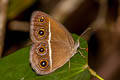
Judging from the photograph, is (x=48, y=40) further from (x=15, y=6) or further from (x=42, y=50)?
(x=15, y=6)

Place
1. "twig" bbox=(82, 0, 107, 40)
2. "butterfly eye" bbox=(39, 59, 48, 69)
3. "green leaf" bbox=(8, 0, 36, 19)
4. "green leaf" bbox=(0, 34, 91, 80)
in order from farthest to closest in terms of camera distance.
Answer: "twig" bbox=(82, 0, 107, 40)
"green leaf" bbox=(8, 0, 36, 19)
"butterfly eye" bbox=(39, 59, 48, 69)
"green leaf" bbox=(0, 34, 91, 80)

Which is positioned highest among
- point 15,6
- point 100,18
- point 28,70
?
point 28,70

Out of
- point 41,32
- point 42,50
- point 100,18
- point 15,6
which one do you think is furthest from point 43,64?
point 100,18

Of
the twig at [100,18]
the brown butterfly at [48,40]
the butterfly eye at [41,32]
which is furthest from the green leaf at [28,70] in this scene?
the twig at [100,18]

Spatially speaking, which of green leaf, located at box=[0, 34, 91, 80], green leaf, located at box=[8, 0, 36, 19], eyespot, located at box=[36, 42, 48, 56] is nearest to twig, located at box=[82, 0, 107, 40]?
green leaf, located at box=[8, 0, 36, 19]

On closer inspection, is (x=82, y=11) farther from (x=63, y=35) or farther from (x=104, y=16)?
(x=63, y=35)

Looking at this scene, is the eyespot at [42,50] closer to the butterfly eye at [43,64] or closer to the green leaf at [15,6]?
the butterfly eye at [43,64]

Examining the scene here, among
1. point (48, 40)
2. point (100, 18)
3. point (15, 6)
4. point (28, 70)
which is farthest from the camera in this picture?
point (100, 18)

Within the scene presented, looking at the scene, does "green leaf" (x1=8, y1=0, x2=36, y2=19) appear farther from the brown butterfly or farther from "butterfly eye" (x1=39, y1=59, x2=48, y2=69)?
"butterfly eye" (x1=39, y1=59, x2=48, y2=69)
